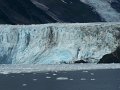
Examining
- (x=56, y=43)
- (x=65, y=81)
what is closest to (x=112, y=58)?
(x=56, y=43)

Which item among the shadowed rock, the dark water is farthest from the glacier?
the dark water

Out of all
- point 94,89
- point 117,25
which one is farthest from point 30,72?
point 94,89

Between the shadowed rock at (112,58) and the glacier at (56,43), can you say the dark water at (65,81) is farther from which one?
the glacier at (56,43)

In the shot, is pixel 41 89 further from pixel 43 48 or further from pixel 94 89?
pixel 43 48

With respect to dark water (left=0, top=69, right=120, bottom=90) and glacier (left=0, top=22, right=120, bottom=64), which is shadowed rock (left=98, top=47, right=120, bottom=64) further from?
dark water (left=0, top=69, right=120, bottom=90)

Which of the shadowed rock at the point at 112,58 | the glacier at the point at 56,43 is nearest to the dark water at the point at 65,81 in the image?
the shadowed rock at the point at 112,58
